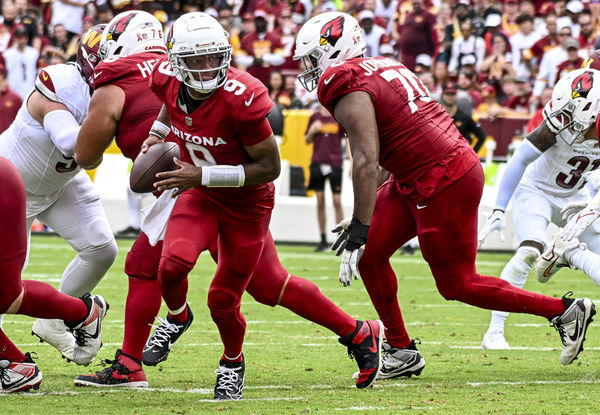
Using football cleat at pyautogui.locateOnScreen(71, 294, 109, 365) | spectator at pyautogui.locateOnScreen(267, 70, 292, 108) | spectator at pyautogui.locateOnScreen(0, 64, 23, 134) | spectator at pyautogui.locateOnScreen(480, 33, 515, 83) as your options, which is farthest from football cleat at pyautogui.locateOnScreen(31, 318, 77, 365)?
spectator at pyautogui.locateOnScreen(480, 33, 515, 83)

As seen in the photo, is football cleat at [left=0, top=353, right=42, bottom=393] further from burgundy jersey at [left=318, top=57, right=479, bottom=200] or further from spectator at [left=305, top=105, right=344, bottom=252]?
spectator at [left=305, top=105, right=344, bottom=252]

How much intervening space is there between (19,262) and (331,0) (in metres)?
12.9

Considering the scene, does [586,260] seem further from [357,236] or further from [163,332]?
[163,332]

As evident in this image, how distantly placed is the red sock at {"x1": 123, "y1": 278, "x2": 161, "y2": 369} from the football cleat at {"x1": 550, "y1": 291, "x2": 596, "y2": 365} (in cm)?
201

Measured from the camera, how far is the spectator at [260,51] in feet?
51.0

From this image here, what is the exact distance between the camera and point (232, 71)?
15.3ft

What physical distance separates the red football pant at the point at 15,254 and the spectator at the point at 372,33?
11139 mm

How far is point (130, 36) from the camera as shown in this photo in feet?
17.0

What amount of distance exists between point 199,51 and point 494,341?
280 centimetres

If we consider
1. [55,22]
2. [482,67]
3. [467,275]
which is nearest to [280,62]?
[482,67]

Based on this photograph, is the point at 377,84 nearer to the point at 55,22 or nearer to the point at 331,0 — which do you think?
the point at 331,0

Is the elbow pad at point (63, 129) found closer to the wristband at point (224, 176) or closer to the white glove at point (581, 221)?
the wristband at point (224, 176)

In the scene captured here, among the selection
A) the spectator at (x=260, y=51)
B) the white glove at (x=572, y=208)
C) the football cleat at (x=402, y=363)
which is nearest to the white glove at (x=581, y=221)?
the white glove at (x=572, y=208)

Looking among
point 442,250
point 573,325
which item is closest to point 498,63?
point 573,325
